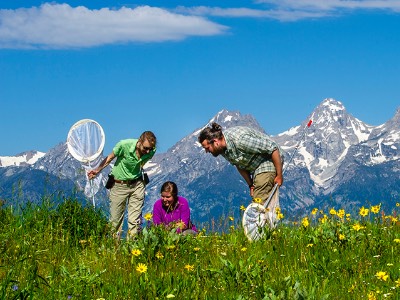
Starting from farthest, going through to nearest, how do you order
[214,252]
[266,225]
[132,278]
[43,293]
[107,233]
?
[107,233] < [266,225] < [214,252] < [132,278] < [43,293]

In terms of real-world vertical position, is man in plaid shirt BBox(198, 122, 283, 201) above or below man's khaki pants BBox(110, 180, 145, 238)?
above

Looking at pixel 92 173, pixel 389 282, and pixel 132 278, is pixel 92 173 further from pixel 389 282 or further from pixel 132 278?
pixel 389 282

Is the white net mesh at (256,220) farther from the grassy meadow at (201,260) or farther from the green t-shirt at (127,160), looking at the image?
the green t-shirt at (127,160)

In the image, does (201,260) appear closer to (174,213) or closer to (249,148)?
(249,148)

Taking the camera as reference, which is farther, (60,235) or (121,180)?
(121,180)

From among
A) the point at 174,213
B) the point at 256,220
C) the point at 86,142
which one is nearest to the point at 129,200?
the point at 174,213

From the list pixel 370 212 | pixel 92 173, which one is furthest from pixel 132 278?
pixel 92 173

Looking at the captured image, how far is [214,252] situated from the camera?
25.1 feet

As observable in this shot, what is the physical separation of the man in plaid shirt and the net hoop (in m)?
5.50

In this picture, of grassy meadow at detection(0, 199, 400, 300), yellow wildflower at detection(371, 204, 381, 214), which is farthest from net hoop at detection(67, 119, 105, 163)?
yellow wildflower at detection(371, 204, 381, 214)

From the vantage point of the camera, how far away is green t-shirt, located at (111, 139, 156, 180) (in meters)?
12.0

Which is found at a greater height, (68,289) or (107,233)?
(68,289)

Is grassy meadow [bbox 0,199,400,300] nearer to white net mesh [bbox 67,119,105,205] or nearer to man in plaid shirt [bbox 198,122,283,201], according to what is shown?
man in plaid shirt [bbox 198,122,283,201]

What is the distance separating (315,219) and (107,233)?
3.07 metres
